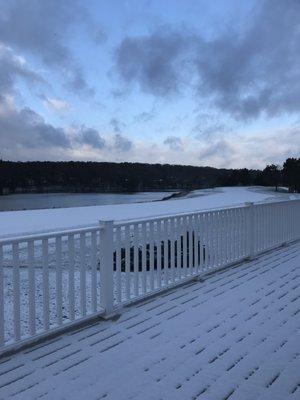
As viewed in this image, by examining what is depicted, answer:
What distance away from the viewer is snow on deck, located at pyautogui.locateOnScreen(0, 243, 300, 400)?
249 cm

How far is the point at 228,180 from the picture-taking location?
253 ft

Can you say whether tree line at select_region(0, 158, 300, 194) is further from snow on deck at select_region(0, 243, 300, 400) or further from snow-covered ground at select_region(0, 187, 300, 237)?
snow on deck at select_region(0, 243, 300, 400)

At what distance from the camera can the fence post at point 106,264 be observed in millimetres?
3840

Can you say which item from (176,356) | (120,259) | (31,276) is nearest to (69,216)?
(120,259)

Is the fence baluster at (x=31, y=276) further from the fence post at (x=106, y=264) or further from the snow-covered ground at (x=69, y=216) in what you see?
the snow-covered ground at (x=69, y=216)

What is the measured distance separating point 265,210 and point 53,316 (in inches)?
164

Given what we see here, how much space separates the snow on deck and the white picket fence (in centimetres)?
24

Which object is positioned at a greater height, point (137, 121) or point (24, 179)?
point (137, 121)

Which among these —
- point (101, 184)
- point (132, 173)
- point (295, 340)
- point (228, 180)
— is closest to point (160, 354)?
point (295, 340)

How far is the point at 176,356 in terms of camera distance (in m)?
2.98

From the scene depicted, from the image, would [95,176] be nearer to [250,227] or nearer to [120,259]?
[250,227]

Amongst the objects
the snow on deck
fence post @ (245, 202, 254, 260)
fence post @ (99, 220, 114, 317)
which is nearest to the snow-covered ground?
fence post @ (245, 202, 254, 260)

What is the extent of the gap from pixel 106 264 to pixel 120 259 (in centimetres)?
22

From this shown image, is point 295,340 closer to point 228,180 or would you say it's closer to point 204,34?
point 204,34
